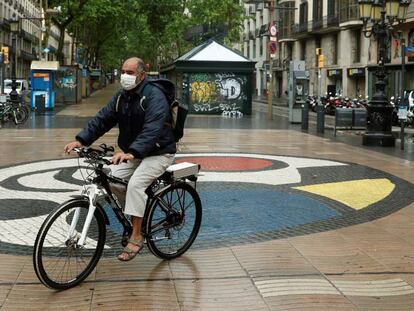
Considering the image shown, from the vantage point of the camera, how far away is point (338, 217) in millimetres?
7578

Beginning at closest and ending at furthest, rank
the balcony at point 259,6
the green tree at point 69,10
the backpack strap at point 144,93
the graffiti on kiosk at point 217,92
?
the backpack strap at point 144,93 → the graffiti on kiosk at point 217,92 → the green tree at point 69,10 → the balcony at point 259,6

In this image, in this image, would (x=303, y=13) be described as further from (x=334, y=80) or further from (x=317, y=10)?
(x=334, y=80)

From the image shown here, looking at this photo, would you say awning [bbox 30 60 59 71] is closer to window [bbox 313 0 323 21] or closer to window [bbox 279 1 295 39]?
window [bbox 313 0 323 21]

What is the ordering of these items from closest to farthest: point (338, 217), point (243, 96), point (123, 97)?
point (123, 97) < point (338, 217) < point (243, 96)

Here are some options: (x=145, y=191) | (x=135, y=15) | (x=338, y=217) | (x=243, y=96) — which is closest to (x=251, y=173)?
(x=338, y=217)

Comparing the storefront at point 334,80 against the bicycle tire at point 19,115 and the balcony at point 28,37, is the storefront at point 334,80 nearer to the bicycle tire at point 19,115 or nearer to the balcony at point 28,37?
the bicycle tire at point 19,115

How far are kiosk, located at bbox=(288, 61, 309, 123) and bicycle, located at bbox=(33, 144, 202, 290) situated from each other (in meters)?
20.7

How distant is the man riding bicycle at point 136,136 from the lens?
508 cm

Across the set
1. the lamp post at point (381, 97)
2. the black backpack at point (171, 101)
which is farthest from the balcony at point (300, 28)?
the black backpack at point (171, 101)

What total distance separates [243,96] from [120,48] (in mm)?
54977

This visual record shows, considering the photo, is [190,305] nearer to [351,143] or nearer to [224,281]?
[224,281]

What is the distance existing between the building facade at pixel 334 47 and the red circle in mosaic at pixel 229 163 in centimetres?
2376

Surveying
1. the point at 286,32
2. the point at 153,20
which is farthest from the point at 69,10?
the point at 286,32

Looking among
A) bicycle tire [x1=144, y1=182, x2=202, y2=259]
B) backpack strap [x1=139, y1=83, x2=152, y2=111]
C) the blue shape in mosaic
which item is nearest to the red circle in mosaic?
the blue shape in mosaic
